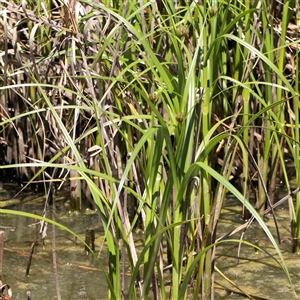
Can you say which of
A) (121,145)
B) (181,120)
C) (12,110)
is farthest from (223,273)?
(12,110)

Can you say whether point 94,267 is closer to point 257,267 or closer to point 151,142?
point 257,267

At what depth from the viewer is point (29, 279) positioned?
6.29ft

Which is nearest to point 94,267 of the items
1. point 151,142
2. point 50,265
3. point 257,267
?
point 50,265

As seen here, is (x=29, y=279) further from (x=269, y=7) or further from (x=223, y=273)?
(x=269, y=7)

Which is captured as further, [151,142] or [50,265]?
[50,265]

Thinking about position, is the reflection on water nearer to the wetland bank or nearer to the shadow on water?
the wetland bank

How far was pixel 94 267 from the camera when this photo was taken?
6.54ft

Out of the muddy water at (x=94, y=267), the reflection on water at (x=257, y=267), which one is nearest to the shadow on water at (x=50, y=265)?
the muddy water at (x=94, y=267)

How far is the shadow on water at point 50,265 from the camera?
6.07 feet

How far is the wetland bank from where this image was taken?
1.45 m

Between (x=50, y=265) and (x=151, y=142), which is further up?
(x=151, y=142)

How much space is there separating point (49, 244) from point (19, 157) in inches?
22.2

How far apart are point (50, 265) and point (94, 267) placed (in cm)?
12

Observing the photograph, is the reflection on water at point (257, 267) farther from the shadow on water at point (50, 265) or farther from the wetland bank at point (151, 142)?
the shadow on water at point (50, 265)
